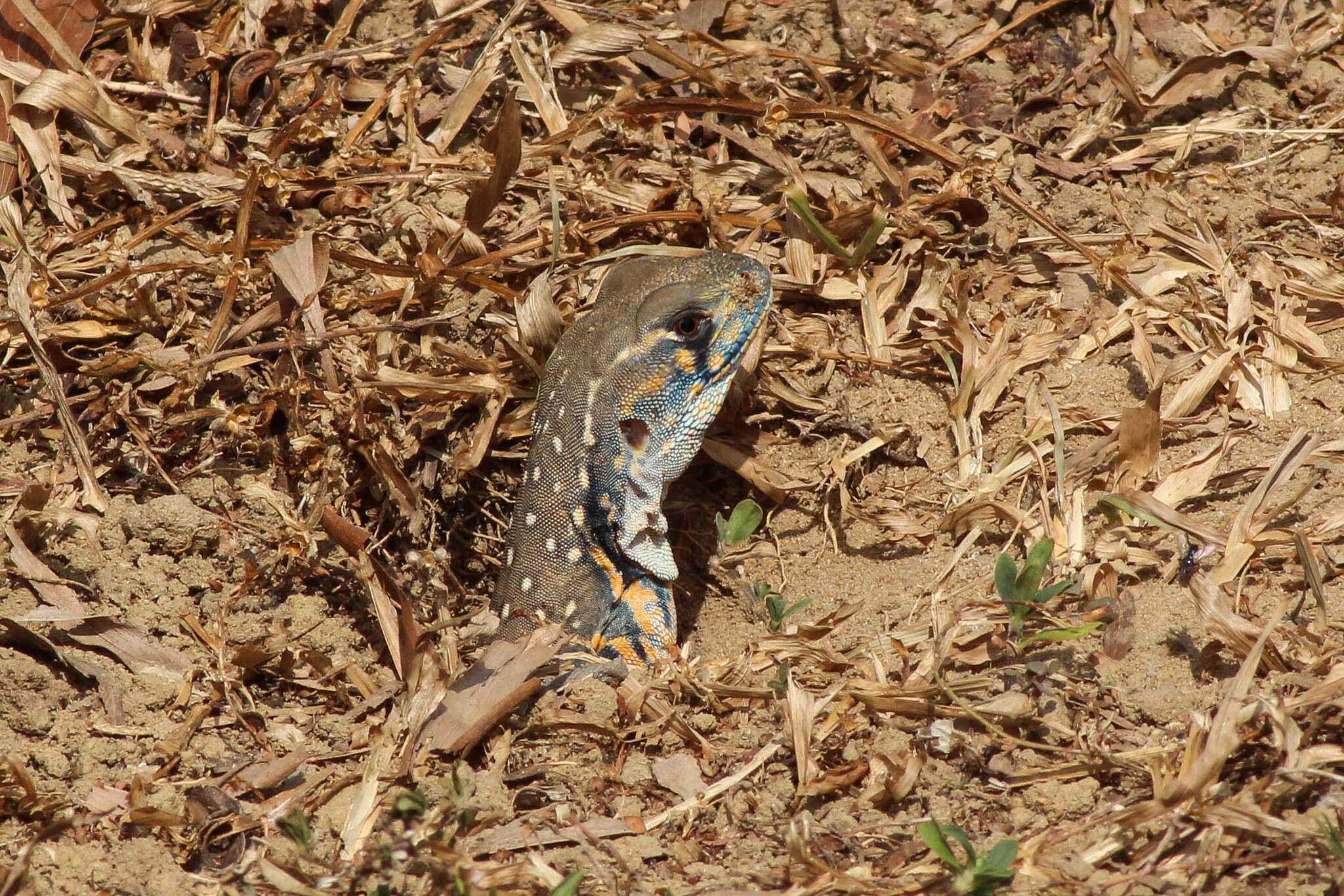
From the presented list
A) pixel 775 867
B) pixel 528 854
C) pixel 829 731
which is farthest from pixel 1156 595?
pixel 528 854

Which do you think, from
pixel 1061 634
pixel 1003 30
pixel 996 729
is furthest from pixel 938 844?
pixel 1003 30

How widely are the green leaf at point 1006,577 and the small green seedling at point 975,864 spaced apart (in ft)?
3.04

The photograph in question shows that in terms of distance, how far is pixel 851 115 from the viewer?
198 inches

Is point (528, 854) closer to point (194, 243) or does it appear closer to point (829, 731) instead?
point (829, 731)

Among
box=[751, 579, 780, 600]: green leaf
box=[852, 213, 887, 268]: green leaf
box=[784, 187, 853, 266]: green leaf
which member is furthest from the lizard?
box=[852, 213, 887, 268]: green leaf

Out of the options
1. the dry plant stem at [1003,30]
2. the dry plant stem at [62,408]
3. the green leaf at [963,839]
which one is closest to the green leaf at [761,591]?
the green leaf at [963,839]

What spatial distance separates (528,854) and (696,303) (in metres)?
2.23

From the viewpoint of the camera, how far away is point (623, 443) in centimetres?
443

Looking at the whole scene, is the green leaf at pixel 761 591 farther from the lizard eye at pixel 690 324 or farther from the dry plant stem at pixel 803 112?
the dry plant stem at pixel 803 112

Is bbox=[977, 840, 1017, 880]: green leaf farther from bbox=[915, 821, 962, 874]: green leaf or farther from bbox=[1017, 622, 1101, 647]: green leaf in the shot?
bbox=[1017, 622, 1101, 647]: green leaf

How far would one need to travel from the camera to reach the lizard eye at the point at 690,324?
434 centimetres

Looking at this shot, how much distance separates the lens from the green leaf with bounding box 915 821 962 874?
2.80m

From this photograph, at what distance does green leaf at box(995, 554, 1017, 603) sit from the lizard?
1446 millimetres

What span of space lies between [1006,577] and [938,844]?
3.44 feet
